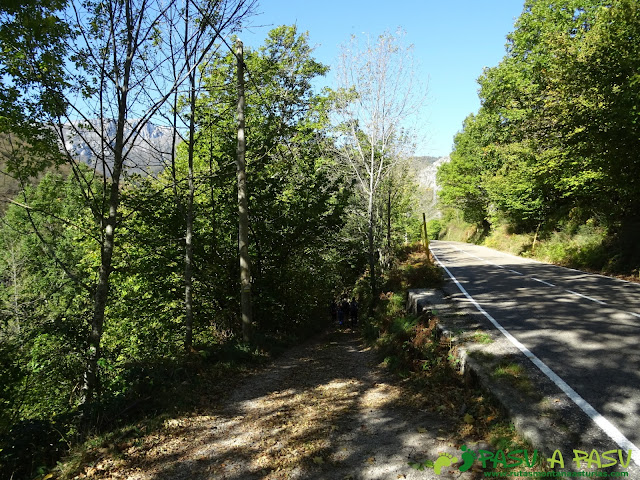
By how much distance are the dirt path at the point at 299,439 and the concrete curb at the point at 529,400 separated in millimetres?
816

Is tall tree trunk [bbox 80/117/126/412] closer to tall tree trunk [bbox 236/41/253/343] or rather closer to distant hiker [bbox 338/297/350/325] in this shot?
tall tree trunk [bbox 236/41/253/343]

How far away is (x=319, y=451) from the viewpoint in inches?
184

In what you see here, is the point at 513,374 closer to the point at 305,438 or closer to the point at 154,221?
the point at 305,438

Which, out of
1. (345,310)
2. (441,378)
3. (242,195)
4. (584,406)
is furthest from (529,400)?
(345,310)

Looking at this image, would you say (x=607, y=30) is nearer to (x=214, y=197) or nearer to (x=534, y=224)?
(x=214, y=197)

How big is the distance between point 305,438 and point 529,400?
9.62ft

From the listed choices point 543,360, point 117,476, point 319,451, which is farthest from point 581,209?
point 117,476

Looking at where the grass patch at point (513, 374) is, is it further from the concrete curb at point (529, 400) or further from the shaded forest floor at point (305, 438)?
the shaded forest floor at point (305, 438)

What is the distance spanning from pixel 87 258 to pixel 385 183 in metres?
14.0

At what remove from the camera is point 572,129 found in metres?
13.8

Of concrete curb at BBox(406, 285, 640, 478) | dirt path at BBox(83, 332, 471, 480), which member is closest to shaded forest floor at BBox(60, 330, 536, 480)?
dirt path at BBox(83, 332, 471, 480)

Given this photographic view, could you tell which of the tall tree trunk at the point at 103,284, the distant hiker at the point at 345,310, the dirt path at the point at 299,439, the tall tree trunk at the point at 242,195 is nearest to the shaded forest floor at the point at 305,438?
the dirt path at the point at 299,439

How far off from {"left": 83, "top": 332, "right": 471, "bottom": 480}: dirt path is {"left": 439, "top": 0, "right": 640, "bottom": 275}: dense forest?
38.8ft

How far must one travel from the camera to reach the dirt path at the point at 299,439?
14.0 ft
